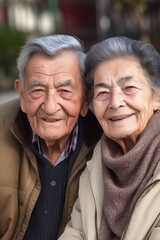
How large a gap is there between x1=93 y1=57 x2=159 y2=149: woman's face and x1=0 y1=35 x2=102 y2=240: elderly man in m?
0.28

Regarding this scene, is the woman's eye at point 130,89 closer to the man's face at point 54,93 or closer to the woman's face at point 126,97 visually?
the woman's face at point 126,97

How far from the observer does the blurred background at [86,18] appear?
634 inches

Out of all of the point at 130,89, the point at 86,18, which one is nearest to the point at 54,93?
the point at 130,89

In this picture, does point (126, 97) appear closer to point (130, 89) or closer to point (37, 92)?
point (130, 89)

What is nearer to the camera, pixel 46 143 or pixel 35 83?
pixel 35 83

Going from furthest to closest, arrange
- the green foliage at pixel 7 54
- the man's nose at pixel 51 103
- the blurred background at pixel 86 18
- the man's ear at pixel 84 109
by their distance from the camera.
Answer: the blurred background at pixel 86 18, the green foliage at pixel 7 54, the man's ear at pixel 84 109, the man's nose at pixel 51 103

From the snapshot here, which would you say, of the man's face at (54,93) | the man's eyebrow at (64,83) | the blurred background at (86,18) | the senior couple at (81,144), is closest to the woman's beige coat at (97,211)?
the senior couple at (81,144)

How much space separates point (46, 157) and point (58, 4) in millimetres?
15223

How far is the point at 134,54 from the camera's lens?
2.71m

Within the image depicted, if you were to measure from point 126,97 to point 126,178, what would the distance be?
396 millimetres

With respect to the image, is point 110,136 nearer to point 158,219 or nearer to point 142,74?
point 142,74

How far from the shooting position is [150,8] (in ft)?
56.2

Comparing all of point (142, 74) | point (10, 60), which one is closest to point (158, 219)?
point (142, 74)

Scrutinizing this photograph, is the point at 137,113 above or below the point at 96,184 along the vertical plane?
above
